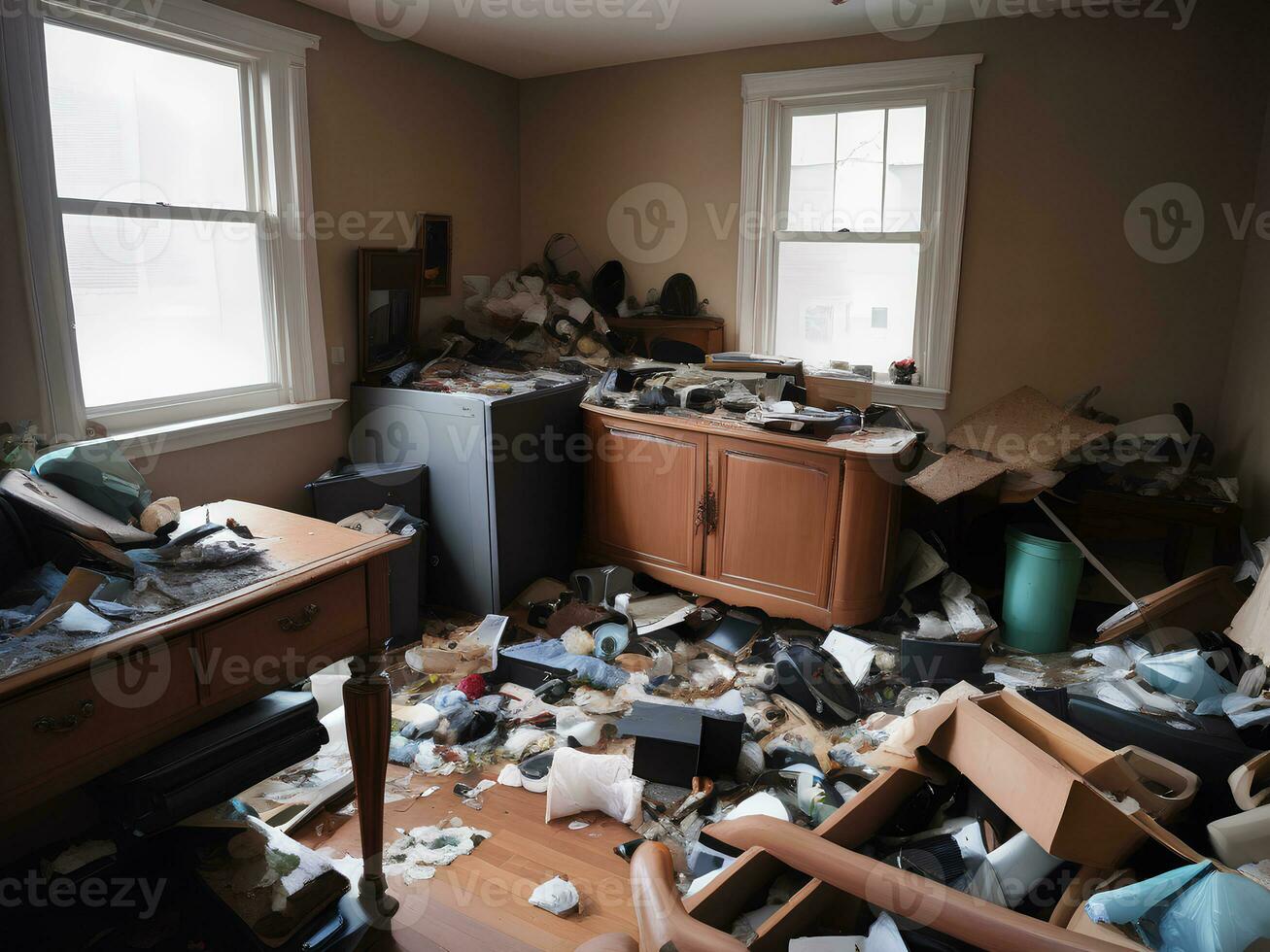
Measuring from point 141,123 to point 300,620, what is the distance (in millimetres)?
2207

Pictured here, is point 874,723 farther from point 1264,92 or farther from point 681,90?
point 681,90

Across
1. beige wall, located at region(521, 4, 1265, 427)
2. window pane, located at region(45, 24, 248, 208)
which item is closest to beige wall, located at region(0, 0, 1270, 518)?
beige wall, located at region(521, 4, 1265, 427)

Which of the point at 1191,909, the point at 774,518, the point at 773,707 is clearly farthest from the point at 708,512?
the point at 1191,909

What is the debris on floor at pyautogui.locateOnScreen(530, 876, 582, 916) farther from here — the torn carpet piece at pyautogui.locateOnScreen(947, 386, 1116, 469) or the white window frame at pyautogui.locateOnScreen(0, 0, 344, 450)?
the torn carpet piece at pyautogui.locateOnScreen(947, 386, 1116, 469)

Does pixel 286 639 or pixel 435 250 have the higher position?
pixel 435 250

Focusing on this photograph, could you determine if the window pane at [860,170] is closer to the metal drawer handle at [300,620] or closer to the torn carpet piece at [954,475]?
the torn carpet piece at [954,475]

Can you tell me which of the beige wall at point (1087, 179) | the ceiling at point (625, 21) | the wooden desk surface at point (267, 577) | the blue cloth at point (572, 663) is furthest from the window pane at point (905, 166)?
Answer: the wooden desk surface at point (267, 577)

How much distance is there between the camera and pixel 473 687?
117 inches

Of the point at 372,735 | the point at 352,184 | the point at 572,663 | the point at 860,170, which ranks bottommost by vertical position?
the point at 572,663

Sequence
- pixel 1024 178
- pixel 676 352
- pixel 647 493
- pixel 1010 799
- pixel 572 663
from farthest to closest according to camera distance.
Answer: pixel 676 352
pixel 647 493
pixel 1024 178
pixel 572 663
pixel 1010 799

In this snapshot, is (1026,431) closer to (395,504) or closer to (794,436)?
(794,436)

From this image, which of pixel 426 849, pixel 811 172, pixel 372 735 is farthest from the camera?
pixel 811 172

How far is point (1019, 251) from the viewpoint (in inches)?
143

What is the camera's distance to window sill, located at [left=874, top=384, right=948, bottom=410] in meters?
3.85
